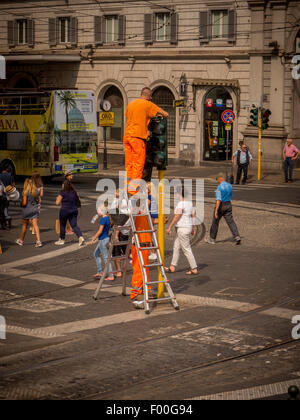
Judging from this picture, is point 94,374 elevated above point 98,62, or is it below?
below

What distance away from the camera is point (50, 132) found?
1148 inches

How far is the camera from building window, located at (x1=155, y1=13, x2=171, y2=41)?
37.5 metres

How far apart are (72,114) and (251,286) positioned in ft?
57.9

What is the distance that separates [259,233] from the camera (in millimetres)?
18734

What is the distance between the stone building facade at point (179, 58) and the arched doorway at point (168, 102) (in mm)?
51

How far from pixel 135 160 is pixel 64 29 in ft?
103

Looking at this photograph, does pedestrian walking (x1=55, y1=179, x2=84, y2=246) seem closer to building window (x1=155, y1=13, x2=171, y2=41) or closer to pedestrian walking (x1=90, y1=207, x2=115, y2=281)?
pedestrian walking (x1=90, y1=207, x2=115, y2=281)

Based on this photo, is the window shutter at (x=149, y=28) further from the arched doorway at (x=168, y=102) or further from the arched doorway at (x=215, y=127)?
the arched doorway at (x=215, y=127)

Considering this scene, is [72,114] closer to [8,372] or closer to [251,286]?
[251,286]

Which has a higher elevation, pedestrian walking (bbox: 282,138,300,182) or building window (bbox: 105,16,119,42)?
building window (bbox: 105,16,119,42)

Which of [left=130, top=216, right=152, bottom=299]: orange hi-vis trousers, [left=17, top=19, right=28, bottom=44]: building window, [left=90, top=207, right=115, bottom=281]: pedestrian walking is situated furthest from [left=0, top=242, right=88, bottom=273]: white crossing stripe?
[left=17, top=19, right=28, bottom=44]: building window

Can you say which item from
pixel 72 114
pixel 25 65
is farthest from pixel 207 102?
pixel 25 65

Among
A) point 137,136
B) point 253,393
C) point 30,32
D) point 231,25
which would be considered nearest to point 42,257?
point 137,136

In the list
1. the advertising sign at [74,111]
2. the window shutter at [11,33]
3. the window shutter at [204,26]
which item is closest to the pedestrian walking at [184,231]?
the advertising sign at [74,111]
